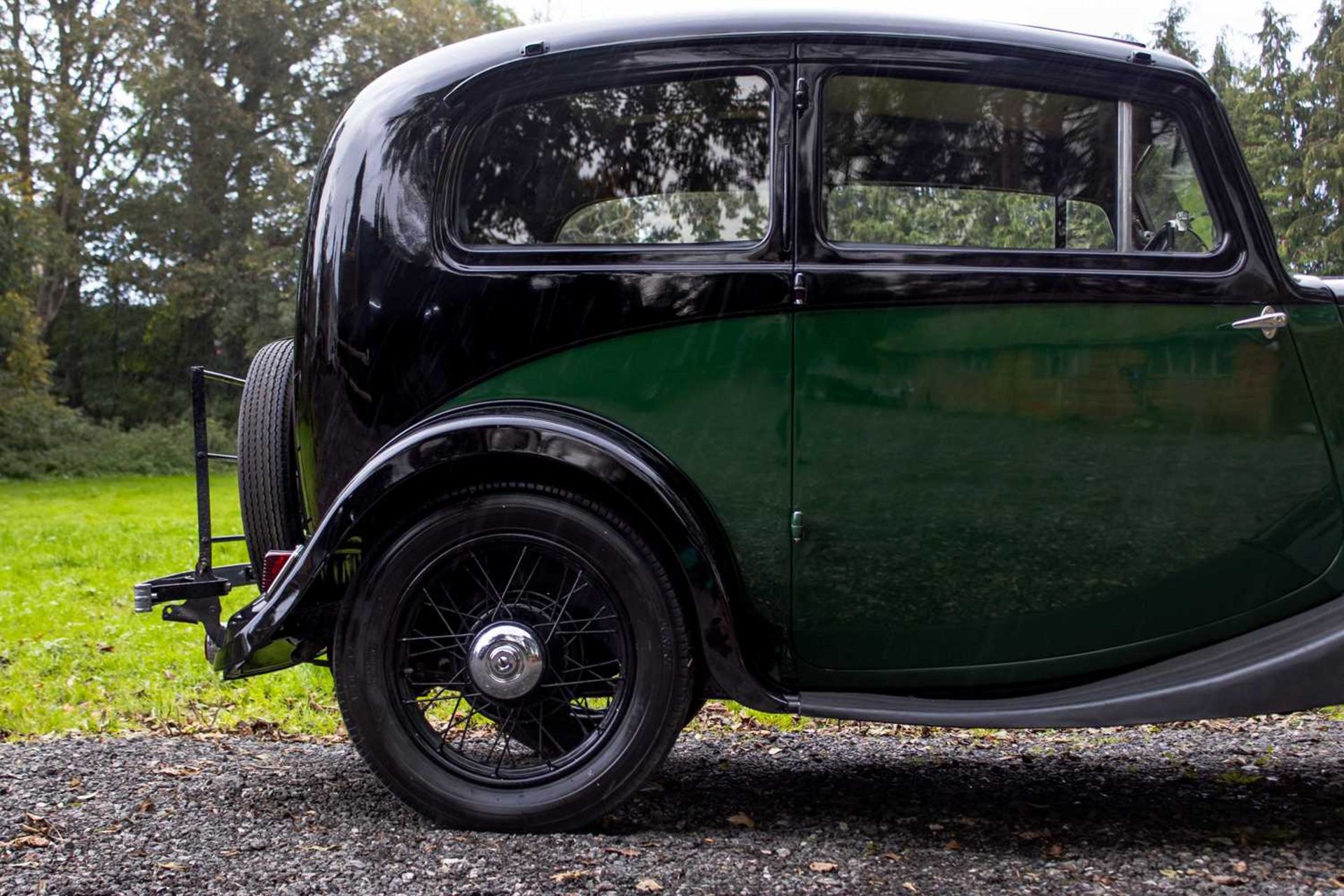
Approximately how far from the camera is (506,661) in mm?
2955

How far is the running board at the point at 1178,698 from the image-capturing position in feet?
9.20

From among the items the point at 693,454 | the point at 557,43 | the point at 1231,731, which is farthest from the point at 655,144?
the point at 1231,731

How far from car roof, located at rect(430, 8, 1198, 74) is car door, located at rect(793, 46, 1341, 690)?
0.18 feet

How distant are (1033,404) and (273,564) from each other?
2044mm

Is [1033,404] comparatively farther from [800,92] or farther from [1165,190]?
[800,92]

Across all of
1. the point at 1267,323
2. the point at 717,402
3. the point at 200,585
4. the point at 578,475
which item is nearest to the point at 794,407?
the point at 717,402

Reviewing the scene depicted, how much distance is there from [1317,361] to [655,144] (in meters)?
1.77

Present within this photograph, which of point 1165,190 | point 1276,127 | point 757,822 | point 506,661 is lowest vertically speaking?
point 757,822

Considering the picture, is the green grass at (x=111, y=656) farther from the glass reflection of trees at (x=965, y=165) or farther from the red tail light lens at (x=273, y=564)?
the glass reflection of trees at (x=965, y=165)

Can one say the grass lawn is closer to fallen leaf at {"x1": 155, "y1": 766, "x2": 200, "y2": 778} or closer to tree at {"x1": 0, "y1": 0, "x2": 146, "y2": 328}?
fallen leaf at {"x1": 155, "y1": 766, "x2": 200, "y2": 778}

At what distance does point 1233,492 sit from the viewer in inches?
116


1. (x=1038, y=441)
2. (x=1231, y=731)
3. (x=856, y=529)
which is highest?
(x=1038, y=441)

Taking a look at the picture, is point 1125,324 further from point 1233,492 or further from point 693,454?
point 693,454

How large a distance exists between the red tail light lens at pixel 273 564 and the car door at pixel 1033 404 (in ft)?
4.52
